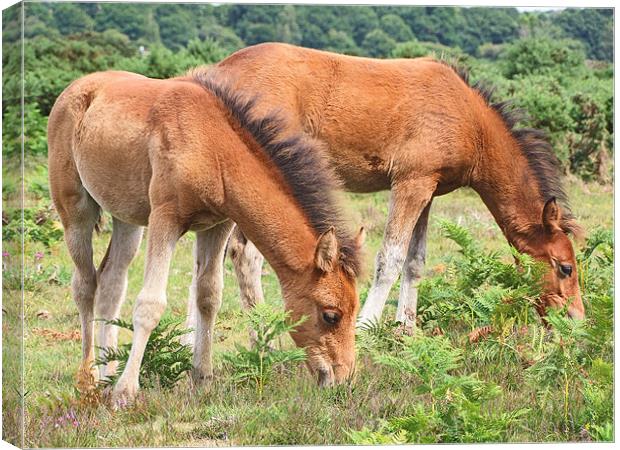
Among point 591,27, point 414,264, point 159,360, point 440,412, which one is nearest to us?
point 440,412

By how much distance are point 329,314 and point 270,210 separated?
75 cm

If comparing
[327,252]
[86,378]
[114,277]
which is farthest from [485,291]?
[86,378]

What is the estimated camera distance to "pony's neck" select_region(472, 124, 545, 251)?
920 cm

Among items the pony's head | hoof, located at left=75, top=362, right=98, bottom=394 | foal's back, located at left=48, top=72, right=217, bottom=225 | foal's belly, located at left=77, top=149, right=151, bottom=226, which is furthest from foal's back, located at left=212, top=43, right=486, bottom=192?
hoof, located at left=75, top=362, right=98, bottom=394

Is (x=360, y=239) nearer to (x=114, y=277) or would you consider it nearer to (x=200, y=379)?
(x=200, y=379)

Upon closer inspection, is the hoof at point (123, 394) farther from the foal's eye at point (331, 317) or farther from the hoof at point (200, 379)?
the foal's eye at point (331, 317)

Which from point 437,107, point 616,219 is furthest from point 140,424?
point 437,107

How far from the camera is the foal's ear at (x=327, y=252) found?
676 cm

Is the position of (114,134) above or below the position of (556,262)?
above

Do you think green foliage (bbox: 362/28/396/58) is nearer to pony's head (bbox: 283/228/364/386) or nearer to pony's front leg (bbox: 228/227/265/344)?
pony's front leg (bbox: 228/227/265/344)

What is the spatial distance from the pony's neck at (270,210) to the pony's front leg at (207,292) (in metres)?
0.76

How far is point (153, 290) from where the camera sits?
22.9 ft

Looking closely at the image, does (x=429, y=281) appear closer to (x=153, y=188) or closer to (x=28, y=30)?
(x=153, y=188)

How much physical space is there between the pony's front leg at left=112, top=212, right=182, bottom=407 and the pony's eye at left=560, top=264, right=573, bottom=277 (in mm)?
3416
